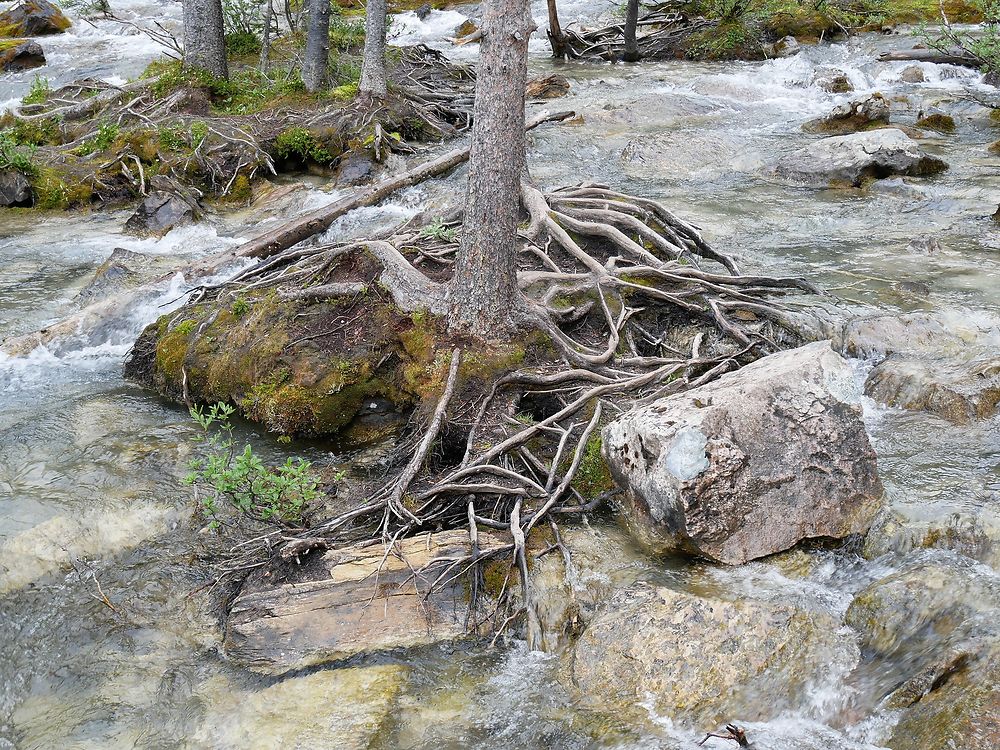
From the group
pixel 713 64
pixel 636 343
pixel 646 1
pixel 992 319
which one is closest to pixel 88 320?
pixel 636 343

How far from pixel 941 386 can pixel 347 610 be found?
5501mm

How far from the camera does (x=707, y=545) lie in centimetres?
586

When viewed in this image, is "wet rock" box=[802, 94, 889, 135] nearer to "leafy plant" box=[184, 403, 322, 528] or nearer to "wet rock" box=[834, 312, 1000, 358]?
"wet rock" box=[834, 312, 1000, 358]

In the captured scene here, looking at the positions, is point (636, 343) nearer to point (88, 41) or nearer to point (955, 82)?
point (955, 82)

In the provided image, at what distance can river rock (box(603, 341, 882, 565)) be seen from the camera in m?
5.85

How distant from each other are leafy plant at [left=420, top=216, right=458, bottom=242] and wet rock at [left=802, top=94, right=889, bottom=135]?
10.6m

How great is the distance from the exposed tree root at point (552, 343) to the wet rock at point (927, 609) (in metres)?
2.03

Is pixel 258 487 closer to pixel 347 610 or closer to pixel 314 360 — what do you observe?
pixel 347 610

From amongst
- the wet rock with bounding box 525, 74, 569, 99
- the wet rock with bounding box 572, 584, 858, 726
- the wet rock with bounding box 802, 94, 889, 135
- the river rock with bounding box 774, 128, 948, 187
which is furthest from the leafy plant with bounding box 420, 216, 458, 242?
the wet rock with bounding box 525, 74, 569, 99

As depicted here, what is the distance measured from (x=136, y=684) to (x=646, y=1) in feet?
90.4

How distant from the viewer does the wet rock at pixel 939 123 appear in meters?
16.8

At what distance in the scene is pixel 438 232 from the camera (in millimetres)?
9336

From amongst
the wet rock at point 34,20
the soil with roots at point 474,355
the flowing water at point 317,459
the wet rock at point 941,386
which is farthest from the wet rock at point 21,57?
the wet rock at point 941,386

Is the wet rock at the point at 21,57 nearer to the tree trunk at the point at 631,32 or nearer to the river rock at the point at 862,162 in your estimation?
the tree trunk at the point at 631,32
